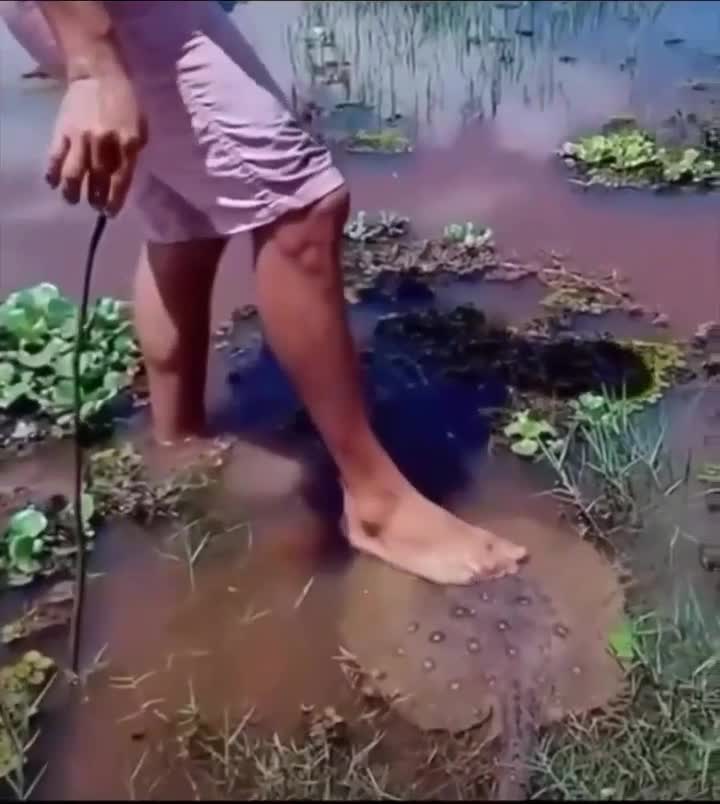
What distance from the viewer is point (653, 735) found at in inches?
38.2

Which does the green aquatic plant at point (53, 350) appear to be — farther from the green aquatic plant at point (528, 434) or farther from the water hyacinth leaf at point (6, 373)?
the green aquatic plant at point (528, 434)

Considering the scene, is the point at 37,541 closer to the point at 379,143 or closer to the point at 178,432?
the point at 178,432

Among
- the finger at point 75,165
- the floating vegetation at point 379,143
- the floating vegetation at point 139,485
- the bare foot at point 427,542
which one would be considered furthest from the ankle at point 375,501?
the floating vegetation at point 379,143

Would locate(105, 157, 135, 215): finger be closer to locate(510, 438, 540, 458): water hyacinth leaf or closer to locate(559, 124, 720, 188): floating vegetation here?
locate(510, 438, 540, 458): water hyacinth leaf

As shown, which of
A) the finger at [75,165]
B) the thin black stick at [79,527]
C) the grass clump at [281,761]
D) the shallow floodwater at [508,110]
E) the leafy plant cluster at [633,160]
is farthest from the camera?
the leafy plant cluster at [633,160]

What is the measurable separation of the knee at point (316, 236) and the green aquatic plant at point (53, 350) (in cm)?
29

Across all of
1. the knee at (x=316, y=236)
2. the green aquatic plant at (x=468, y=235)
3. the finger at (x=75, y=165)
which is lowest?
the green aquatic plant at (x=468, y=235)

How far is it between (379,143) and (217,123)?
65 cm

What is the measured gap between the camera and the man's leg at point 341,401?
3.65 ft

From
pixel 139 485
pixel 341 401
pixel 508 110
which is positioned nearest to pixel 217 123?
pixel 341 401

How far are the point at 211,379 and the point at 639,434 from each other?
38 centimetres

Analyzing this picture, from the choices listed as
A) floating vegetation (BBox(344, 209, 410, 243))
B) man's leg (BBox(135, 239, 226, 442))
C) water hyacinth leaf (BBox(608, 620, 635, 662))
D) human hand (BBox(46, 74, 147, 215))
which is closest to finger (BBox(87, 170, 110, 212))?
human hand (BBox(46, 74, 147, 215))

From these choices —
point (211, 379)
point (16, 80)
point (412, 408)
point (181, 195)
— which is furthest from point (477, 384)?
point (16, 80)

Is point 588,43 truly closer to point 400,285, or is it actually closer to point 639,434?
point 400,285
